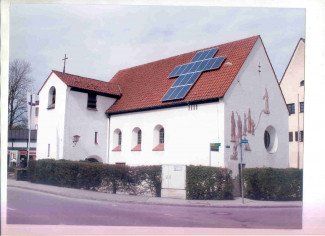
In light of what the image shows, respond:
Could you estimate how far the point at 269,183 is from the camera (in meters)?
15.1

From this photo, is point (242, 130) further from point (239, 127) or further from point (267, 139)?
point (267, 139)

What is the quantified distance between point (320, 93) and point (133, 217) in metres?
7.66

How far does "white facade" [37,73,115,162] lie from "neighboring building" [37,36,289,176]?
0.05 metres

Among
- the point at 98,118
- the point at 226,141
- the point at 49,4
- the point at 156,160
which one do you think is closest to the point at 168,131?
the point at 156,160

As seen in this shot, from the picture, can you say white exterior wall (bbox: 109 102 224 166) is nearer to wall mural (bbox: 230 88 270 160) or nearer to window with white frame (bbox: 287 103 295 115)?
wall mural (bbox: 230 88 270 160)

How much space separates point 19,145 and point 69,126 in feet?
18.0

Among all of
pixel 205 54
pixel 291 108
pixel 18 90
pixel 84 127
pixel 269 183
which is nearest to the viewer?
pixel 18 90

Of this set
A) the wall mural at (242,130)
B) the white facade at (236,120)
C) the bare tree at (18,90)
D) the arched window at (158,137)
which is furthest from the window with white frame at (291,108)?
the bare tree at (18,90)

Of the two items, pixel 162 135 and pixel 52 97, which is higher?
pixel 52 97

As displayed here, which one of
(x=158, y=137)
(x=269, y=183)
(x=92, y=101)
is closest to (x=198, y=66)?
(x=158, y=137)

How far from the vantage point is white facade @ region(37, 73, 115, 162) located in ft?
61.1

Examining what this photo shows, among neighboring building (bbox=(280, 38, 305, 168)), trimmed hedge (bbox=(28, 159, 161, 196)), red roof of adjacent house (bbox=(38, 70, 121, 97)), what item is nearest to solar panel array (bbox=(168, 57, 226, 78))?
neighboring building (bbox=(280, 38, 305, 168))

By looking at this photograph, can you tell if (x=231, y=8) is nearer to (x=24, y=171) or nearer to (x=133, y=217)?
(x=133, y=217)

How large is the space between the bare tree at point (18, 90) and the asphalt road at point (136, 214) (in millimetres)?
2640
